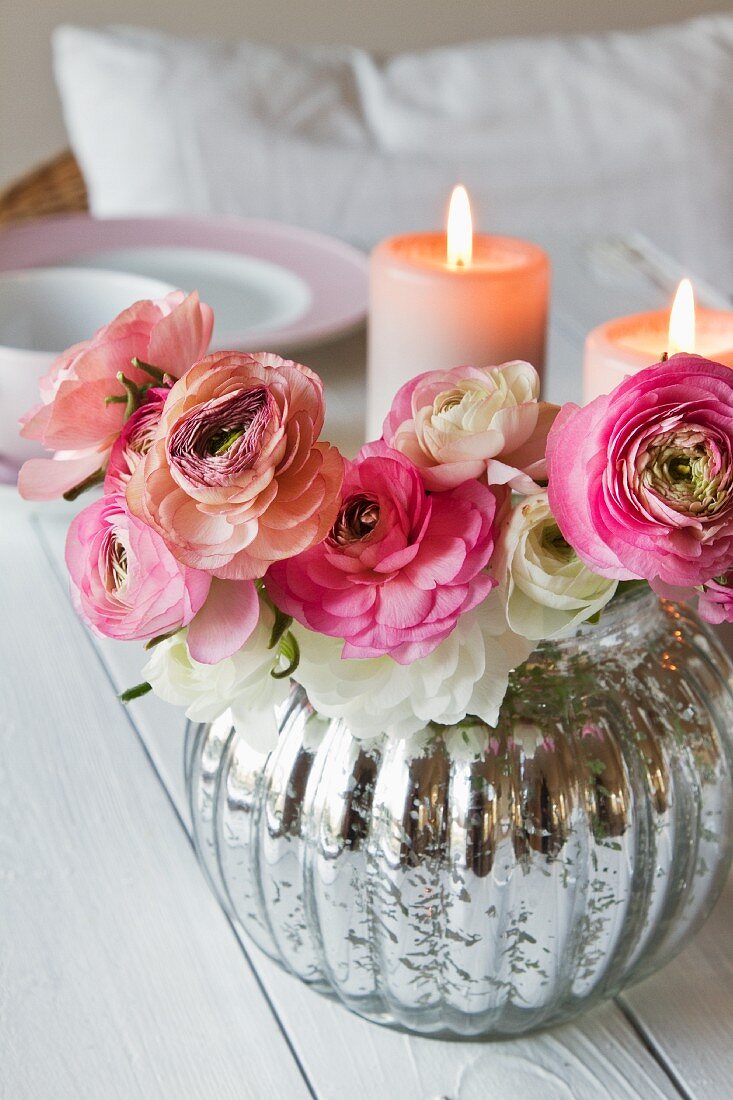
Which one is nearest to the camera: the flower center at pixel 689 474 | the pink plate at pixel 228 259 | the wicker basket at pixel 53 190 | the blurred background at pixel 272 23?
the flower center at pixel 689 474

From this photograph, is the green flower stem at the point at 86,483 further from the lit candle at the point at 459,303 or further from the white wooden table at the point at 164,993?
the lit candle at the point at 459,303

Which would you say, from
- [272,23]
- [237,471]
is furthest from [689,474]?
[272,23]

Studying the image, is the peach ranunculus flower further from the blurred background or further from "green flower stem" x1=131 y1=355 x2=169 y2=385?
the blurred background

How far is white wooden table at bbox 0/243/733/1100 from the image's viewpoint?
0.44m

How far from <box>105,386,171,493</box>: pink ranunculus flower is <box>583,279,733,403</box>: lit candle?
0.23 m

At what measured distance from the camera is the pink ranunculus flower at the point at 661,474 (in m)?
0.32

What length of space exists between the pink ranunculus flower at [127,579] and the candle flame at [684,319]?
0.22 meters

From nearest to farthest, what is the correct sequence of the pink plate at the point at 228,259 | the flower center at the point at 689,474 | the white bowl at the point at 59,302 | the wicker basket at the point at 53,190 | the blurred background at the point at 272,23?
the flower center at the point at 689,474
the white bowl at the point at 59,302
the pink plate at the point at 228,259
the wicker basket at the point at 53,190
the blurred background at the point at 272,23

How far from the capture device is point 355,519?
0.35 metres

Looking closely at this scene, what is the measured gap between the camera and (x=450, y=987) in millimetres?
420

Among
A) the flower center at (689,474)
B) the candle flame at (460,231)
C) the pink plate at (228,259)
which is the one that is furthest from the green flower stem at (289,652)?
the pink plate at (228,259)

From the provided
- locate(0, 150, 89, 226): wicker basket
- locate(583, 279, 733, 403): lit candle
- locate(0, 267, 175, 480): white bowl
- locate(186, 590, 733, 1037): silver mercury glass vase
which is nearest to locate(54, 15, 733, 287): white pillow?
locate(0, 150, 89, 226): wicker basket

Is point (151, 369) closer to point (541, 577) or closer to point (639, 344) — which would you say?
point (541, 577)

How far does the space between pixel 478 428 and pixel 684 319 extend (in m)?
0.16
